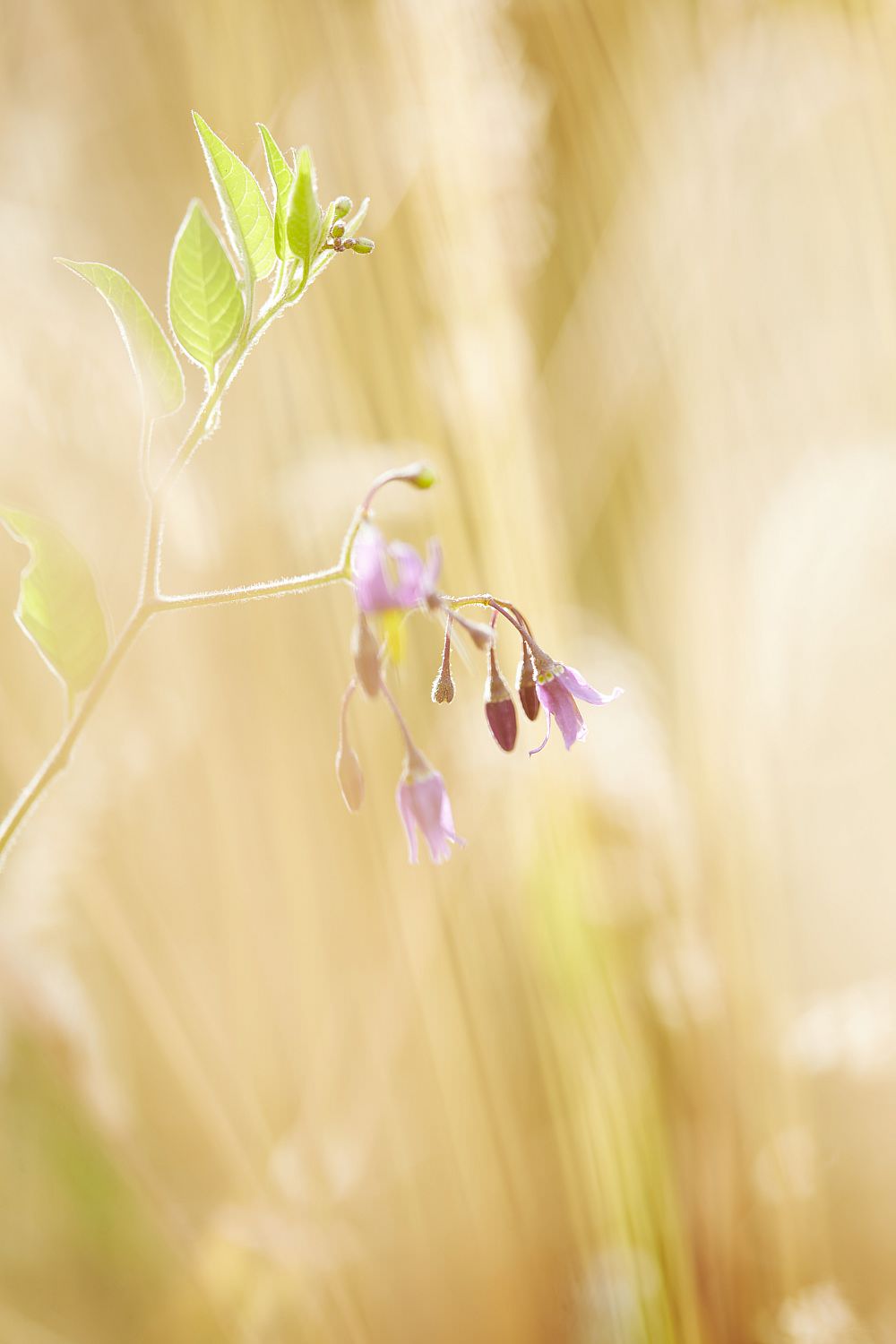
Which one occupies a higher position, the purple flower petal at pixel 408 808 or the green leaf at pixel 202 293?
the green leaf at pixel 202 293

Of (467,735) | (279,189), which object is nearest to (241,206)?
(279,189)

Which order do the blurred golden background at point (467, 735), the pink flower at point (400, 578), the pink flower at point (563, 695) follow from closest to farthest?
the pink flower at point (400, 578) < the pink flower at point (563, 695) < the blurred golden background at point (467, 735)

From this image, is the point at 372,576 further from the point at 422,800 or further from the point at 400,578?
the point at 422,800

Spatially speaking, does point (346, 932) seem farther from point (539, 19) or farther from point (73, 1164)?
point (539, 19)

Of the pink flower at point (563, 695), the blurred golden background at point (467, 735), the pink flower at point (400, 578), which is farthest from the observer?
the blurred golden background at point (467, 735)

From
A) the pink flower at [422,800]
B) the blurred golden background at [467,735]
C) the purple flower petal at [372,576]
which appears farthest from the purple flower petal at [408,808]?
the blurred golden background at [467,735]

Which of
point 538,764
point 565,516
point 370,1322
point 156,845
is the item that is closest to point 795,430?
point 565,516

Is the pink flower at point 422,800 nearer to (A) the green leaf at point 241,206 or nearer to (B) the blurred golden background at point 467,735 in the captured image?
(A) the green leaf at point 241,206

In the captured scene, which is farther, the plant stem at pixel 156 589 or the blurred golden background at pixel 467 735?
the blurred golden background at pixel 467 735

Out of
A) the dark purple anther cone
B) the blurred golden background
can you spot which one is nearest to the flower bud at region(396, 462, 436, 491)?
the dark purple anther cone
